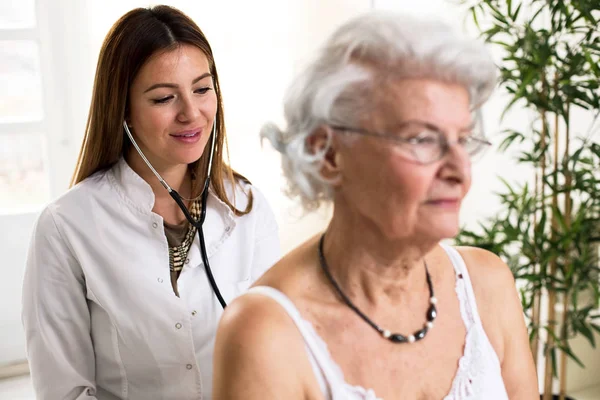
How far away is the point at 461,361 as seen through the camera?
1174 millimetres

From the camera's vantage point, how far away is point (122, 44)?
1.76 metres

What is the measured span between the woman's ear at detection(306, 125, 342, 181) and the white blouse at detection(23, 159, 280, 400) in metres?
0.84

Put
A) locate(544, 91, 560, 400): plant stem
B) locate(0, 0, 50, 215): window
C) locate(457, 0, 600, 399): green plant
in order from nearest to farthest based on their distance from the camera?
locate(457, 0, 600, 399): green plant, locate(544, 91, 560, 400): plant stem, locate(0, 0, 50, 215): window

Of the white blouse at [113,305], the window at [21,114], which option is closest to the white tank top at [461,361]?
the white blouse at [113,305]

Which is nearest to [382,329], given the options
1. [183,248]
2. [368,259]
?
[368,259]

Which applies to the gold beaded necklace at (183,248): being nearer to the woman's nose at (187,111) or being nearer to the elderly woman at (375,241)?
the woman's nose at (187,111)

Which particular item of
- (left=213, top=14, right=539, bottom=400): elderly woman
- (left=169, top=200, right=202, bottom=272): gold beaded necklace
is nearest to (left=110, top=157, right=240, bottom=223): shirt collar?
(left=169, top=200, right=202, bottom=272): gold beaded necklace

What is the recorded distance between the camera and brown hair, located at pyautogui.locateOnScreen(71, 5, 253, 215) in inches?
69.6

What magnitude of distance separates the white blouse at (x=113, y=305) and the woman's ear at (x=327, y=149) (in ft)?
2.77

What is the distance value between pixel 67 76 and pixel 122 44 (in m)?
2.50

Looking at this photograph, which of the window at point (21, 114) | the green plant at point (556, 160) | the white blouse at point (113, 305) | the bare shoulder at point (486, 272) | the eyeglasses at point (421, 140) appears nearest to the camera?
the eyeglasses at point (421, 140)

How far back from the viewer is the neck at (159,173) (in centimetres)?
185

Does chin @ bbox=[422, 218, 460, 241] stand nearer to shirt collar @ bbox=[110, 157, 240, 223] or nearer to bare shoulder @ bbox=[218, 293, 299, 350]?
bare shoulder @ bbox=[218, 293, 299, 350]

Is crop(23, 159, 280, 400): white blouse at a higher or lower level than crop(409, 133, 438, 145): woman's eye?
lower
